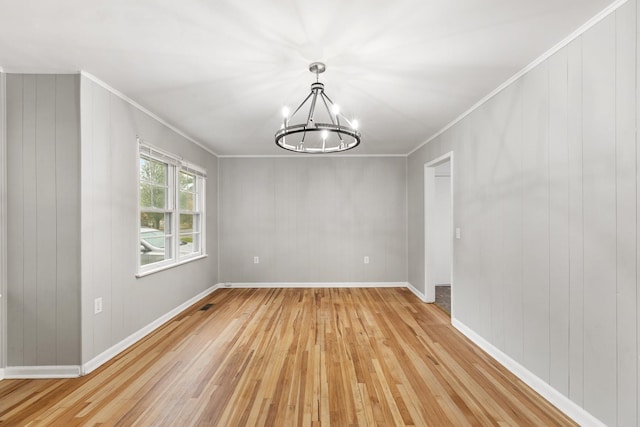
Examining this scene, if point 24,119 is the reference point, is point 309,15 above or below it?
above

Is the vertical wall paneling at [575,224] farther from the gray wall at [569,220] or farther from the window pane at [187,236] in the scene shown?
the window pane at [187,236]

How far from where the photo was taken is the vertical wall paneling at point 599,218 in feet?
5.48

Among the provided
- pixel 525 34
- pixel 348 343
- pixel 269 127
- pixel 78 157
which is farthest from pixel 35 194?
pixel 525 34


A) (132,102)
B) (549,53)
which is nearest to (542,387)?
(549,53)

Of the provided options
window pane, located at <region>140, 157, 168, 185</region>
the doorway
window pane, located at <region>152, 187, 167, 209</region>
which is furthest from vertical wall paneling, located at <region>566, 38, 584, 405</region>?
window pane, located at <region>152, 187, 167, 209</region>

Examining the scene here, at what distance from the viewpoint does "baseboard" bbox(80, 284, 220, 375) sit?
98.2 inches

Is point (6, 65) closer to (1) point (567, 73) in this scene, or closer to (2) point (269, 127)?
(2) point (269, 127)

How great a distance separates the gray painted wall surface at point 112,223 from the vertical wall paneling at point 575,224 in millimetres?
3689

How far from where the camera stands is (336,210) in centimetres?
551

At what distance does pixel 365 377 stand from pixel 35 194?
314 centimetres

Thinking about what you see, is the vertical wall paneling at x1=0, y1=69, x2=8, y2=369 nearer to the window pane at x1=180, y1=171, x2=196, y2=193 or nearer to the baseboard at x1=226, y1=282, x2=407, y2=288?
the window pane at x1=180, y1=171, x2=196, y2=193

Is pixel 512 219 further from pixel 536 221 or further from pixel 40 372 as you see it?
pixel 40 372

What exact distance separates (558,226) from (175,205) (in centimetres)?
417

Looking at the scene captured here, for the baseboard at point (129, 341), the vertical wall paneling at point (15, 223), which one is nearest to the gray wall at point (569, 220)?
the baseboard at point (129, 341)
